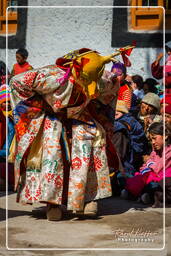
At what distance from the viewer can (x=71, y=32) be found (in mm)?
11031

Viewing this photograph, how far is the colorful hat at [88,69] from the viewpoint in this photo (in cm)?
572

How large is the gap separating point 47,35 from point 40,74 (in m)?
5.15

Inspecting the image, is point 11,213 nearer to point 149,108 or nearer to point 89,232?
point 89,232

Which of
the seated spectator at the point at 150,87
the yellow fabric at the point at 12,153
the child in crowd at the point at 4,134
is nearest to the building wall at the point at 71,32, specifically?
the seated spectator at the point at 150,87

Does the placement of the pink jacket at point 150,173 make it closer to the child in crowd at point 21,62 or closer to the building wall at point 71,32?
the child in crowd at point 21,62

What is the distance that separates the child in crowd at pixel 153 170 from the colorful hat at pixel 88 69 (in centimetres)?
115

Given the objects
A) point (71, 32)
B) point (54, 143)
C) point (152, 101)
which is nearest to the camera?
point (54, 143)

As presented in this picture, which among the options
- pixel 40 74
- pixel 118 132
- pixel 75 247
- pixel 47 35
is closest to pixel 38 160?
pixel 40 74

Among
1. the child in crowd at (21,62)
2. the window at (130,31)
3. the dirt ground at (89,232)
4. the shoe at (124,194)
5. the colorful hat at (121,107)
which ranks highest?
the window at (130,31)

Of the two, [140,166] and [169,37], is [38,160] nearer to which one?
[140,166]

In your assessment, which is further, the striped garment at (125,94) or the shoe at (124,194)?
the striped garment at (125,94)

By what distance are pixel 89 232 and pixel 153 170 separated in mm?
1572

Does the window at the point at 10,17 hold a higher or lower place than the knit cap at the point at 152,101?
higher

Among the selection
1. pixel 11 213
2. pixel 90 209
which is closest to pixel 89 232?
pixel 90 209
